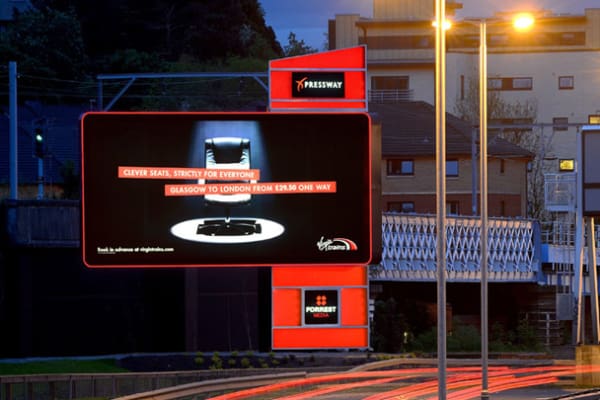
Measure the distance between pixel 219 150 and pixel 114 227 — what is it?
3222 mm

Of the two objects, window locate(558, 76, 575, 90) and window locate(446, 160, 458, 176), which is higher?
window locate(558, 76, 575, 90)

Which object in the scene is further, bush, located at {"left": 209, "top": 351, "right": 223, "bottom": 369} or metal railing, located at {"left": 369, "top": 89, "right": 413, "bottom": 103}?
metal railing, located at {"left": 369, "top": 89, "right": 413, "bottom": 103}

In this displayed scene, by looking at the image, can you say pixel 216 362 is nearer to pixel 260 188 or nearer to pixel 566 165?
pixel 260 188

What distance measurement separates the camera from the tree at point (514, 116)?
319 ft

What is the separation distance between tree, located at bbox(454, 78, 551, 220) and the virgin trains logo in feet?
193

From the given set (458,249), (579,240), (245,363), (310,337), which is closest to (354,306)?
(310,337)

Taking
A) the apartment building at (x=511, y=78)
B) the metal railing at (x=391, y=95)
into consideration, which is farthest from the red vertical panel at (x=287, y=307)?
the metal railing at (x=391, y=95)

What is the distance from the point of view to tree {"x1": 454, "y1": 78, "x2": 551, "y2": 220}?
97312 millimetres

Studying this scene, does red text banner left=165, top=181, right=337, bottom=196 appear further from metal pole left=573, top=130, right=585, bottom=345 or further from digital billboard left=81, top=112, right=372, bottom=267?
metal pole left=573, top=130, right=585, bottom=345

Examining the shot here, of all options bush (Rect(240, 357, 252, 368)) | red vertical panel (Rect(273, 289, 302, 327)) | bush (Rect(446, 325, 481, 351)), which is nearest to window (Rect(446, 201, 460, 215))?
bush (Rect(446, 325, 481, 351))

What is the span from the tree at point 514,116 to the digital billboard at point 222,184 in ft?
193

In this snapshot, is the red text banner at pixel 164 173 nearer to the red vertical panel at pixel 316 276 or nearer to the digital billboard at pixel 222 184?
the digital billboard at pixel 222 184

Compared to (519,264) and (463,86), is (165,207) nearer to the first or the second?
(519,264)

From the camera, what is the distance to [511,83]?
104688 millimetres
